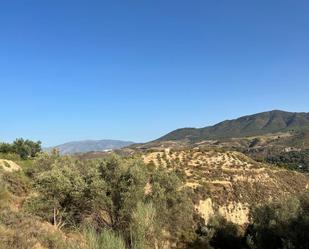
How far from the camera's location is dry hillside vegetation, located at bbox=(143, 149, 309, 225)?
2366 inches

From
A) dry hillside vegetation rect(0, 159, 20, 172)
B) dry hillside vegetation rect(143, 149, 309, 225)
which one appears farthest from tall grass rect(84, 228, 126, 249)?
dry hillside vegetation rect(143, 149, 309, 225)

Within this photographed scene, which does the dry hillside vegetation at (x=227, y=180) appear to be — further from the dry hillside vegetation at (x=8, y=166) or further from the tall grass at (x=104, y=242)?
the tall grass at (x=104, y=242)

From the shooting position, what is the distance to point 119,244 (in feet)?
46.1

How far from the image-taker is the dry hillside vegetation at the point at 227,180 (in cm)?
6009

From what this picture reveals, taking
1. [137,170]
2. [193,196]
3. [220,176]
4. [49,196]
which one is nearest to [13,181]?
[49,196]

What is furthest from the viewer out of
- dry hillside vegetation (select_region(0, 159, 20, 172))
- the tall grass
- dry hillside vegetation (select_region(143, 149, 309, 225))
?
dry hillside vegetation (select_region(143, 149, 309, 225))

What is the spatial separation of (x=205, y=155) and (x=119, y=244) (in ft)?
216

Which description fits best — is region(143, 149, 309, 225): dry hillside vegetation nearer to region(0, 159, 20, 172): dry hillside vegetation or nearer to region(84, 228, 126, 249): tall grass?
region(0, 159, 20, 172): dry hillside vegetation

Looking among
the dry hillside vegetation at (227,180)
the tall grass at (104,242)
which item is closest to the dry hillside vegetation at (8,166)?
the dry hillside vegetation at (227,180)

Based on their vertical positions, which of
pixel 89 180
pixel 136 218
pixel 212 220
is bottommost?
pixel 212 220

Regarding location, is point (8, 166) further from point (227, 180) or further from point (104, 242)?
point (104, 242)

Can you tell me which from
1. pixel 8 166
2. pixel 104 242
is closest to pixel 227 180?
pixel 8 166

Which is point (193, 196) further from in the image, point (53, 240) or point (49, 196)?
point (53, 240)

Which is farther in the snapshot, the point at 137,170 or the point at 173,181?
the point at 173,181
